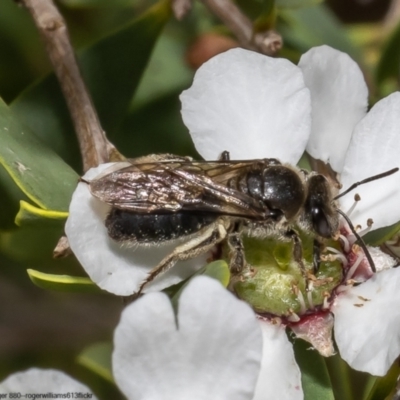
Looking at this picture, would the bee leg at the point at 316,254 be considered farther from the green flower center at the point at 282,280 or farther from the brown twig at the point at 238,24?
the brown twig at the point at 238,24

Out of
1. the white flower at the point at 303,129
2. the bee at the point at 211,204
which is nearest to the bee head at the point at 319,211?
the bee at the point at 211,204

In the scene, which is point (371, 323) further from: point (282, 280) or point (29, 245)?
point (29, 245)

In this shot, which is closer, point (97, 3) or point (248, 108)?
point (248, 108)

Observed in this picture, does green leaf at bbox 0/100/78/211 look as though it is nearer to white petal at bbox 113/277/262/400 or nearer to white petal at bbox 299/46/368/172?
white petal at bbox 113/277/262/400

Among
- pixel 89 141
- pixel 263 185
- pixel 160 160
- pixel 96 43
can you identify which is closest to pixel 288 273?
pixel 263 185

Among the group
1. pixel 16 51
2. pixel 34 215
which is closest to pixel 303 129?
pixel 34 215

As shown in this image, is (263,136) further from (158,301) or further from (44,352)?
(44,352)
